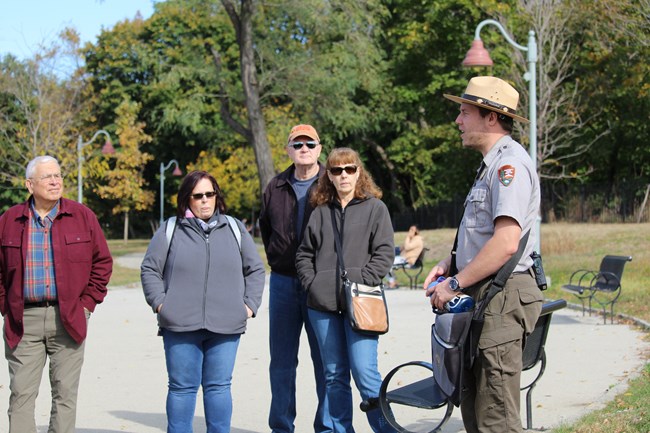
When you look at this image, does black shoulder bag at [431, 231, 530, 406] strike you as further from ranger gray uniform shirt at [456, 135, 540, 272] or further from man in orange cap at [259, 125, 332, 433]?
man in orange cap at [259, 125, 332, 433]

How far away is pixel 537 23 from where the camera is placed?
119 feet

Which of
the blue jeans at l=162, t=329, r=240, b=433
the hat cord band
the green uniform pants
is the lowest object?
the blue jeans at l=162, t=329, r=240, b=433

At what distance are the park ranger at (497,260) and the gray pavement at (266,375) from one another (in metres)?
1.98

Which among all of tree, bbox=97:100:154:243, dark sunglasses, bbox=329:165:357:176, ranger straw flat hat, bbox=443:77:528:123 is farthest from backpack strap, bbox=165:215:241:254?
tree, bbox=97:100:154:243

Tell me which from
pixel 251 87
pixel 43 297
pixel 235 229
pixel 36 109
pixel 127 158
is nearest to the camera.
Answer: pixel 43 297

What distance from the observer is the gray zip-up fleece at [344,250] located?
6.14 m

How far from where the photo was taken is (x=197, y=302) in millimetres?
6254

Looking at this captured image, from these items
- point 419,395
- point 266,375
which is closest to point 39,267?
point 419,395

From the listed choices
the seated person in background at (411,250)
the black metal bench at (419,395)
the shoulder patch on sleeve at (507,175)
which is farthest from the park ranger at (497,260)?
the seated person in background at (411,250)

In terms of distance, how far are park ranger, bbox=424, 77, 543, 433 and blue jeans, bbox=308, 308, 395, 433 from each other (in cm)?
148

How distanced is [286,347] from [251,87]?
25.5m

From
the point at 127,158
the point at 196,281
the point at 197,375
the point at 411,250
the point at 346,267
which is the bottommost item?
the point at 411,250

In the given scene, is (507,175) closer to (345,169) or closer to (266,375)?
(345,169)

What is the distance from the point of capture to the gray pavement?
24.8ft
